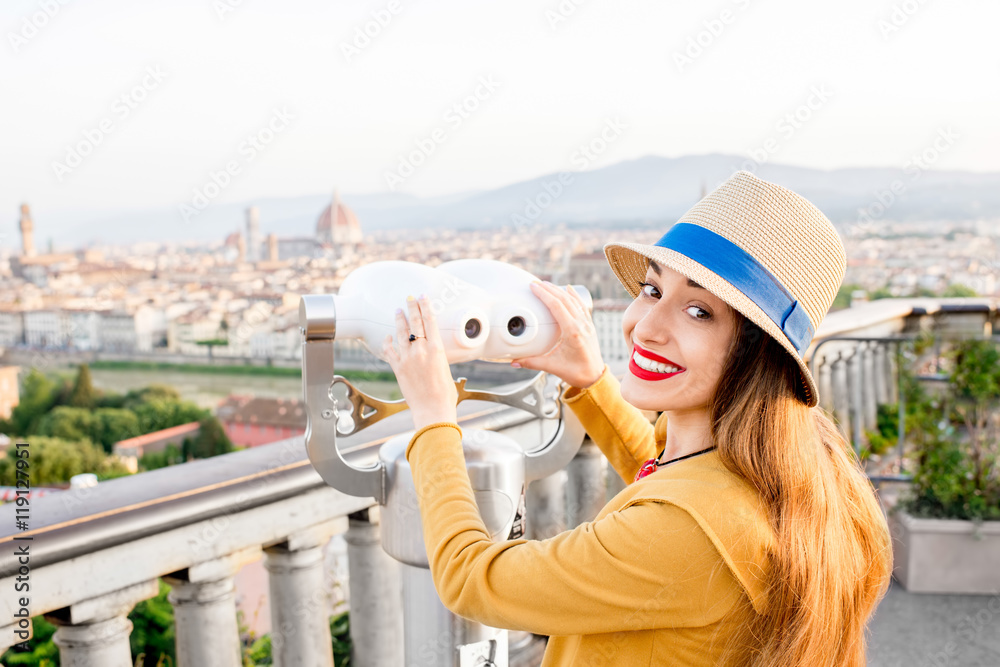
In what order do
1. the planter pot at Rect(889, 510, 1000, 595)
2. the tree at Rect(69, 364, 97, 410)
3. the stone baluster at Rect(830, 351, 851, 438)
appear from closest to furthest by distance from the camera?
1. the planter pot at Rect(889, 510, 1000, 595)
2. the stone baluster at Rect(830, 351, 851, 438)
3. the tree at Rect(69, 364, 97, 410)

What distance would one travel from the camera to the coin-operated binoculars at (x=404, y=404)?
35.2 inches

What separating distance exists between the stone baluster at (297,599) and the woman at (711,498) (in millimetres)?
458

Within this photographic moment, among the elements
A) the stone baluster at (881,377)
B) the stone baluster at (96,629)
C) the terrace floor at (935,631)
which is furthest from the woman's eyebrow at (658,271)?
the stone baluster at (881,377)

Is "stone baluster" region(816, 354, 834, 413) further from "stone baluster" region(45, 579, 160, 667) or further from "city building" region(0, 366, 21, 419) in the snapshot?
"city building" region(0, 366, 21, 419)

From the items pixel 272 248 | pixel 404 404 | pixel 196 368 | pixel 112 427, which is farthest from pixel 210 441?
pixel 404 404

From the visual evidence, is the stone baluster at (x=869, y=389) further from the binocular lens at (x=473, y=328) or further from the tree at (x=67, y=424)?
the tree at (x=67, y=424)

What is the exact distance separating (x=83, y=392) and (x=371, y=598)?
1816 inches

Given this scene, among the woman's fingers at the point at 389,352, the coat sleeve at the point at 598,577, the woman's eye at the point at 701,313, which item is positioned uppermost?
the woman's eye at the point at 701,313

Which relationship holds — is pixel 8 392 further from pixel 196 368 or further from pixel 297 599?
pixel 297 599

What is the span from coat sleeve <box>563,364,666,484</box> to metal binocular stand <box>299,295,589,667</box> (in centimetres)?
10

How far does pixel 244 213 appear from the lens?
56.9m

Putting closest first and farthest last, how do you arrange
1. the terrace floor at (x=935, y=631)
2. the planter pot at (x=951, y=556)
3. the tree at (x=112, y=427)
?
the terrace floor at (x=935, y=631) < the planter pot at (x=951, y=556) < the tree at (x=112, y=427)

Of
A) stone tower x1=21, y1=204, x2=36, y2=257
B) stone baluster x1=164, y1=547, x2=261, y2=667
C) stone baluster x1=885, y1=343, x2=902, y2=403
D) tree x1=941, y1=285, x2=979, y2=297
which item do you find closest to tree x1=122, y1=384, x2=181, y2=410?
stone tower x1=21, y1=204, x2=36, y2=257

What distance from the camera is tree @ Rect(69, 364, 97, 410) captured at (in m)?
41.3
